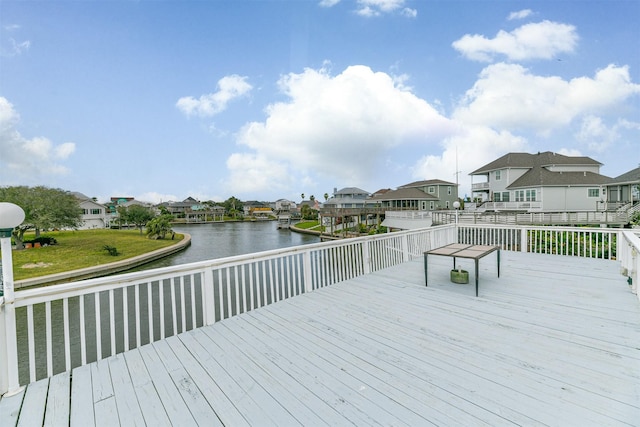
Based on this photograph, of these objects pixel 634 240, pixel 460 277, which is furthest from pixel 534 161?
pixel 460 277

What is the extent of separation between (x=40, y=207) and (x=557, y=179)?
1619 inches

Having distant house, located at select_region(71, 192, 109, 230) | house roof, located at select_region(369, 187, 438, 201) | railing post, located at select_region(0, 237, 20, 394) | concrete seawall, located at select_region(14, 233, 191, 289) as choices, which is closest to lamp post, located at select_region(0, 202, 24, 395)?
railing post, located at select_region(0, 237, 20, 394)

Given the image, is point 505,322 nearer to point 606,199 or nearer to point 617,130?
point 617,130

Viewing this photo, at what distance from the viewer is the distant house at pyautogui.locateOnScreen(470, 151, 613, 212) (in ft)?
68.3

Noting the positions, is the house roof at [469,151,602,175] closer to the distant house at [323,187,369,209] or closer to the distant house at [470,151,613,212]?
the distant house at [470,151,613,212]

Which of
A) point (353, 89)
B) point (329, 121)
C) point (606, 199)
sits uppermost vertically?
point (353, 89)

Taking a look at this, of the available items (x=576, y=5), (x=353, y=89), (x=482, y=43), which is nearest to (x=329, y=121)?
(x=353, y=89)

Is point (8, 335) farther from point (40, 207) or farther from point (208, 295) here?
point (40, 207)

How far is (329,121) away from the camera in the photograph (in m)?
15.9

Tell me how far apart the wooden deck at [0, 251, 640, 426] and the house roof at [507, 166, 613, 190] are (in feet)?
73.3

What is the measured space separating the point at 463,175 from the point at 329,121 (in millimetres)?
18832

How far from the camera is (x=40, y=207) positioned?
21188 millimetres

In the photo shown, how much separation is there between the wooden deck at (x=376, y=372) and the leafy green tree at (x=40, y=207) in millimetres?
26224

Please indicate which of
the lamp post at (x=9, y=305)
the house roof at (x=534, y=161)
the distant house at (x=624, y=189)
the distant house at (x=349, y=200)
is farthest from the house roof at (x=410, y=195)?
the lamp post at (x=9, y=305)
